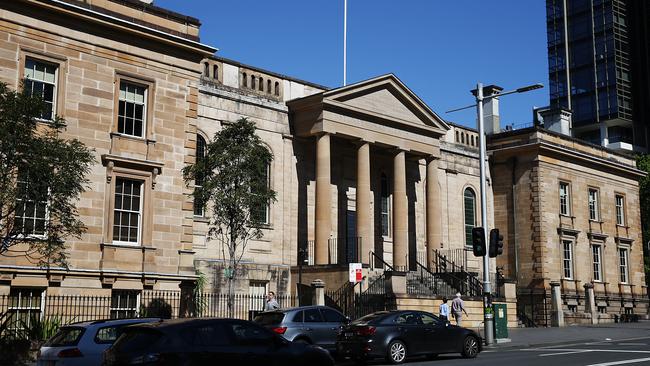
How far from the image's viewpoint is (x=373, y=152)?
124ft

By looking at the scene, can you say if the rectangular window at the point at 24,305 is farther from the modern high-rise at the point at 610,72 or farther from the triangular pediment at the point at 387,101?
the modern high-rise at the point at 610,72

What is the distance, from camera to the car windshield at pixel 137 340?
11766mm

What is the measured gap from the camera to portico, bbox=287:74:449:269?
3322 cm

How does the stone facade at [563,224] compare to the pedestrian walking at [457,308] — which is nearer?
the pedestrian walking at [457,308]

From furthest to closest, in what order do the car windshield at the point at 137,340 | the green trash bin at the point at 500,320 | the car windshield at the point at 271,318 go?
the green trash bin at the point at 500,320
the car windshield at the point at 271,318
the car windshield at the point at 137,340

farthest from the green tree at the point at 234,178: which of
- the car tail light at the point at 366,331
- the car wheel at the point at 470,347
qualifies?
the car wheel at the point at 470,347

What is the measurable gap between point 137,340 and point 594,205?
4166cm

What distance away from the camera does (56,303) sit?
906 inches

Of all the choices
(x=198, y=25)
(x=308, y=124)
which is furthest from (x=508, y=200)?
(x=198, y=25)

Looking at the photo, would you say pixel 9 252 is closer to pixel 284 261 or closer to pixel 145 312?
pixel 145 312

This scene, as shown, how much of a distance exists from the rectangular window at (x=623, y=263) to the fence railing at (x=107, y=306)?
3077cm

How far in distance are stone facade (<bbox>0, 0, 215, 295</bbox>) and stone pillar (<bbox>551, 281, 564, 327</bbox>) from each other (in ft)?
74.4

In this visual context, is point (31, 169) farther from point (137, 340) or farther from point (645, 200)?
point (645, 200)

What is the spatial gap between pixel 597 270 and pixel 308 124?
78.6ft
